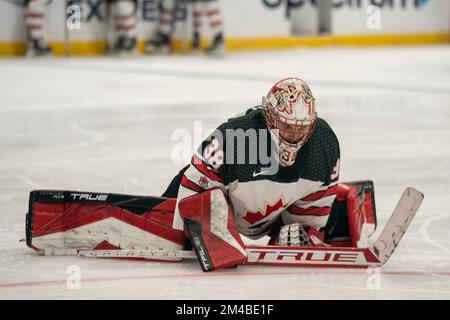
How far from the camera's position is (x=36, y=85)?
9555 mm

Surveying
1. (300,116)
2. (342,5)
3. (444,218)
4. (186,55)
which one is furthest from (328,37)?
(300,116)

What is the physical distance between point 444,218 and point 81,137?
2941mm

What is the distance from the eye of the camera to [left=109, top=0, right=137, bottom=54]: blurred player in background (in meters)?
13.0

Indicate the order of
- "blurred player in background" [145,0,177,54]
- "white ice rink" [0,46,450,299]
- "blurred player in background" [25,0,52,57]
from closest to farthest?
"white ice rink" [0,46,450,299] < "blurred player in background" [25,0,52,57] < "blurred player in background" [145,0,177,54]

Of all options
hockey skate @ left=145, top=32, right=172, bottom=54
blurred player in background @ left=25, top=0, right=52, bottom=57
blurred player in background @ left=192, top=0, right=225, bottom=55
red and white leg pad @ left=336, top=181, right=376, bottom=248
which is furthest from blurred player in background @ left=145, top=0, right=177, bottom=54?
red and white leg pad @ left=336, top=181, right=376, bottom=248

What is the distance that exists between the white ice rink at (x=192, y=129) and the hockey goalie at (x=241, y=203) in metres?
0.11

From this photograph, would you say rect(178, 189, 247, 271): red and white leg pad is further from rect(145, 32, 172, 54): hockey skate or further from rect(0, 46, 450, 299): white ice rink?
rect(145, 32, 172, 54): hockey skate

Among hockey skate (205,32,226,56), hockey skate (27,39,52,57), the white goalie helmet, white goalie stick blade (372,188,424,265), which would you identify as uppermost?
the white goalie helmet

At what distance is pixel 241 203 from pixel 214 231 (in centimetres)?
15

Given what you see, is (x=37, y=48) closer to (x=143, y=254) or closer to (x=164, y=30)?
(x=164, y=30)

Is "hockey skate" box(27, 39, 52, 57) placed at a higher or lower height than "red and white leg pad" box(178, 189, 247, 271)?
lower

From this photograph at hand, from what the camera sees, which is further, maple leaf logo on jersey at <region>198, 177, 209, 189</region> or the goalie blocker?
the goalie blocker

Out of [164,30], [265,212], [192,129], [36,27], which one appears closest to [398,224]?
[265,212]
